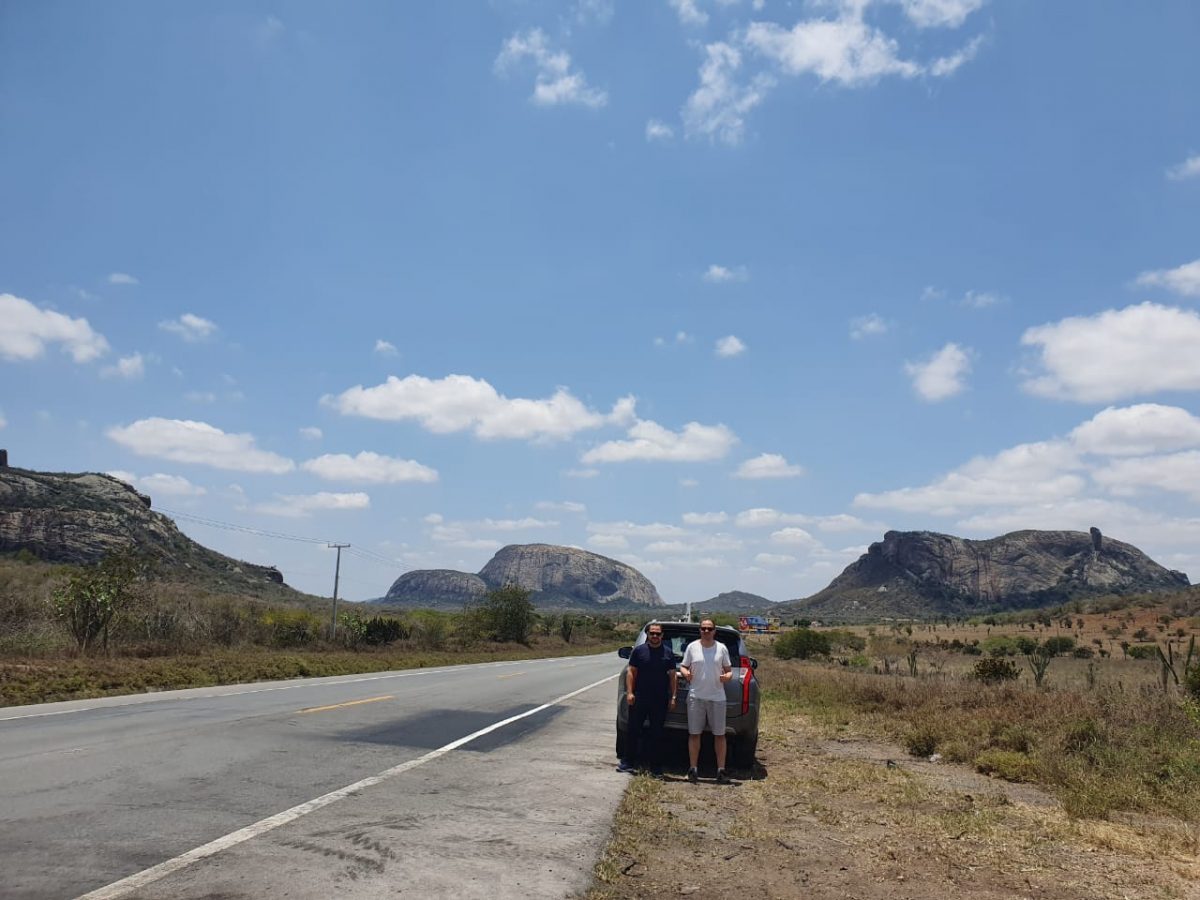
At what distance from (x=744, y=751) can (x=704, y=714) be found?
1.32 m

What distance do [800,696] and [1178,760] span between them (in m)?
12.3

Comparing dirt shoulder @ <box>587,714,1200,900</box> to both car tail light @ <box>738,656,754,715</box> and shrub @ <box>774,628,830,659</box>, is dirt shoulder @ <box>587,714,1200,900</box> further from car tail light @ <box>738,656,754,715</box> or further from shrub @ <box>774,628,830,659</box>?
shrub @ <box>774,628,830,659</box>

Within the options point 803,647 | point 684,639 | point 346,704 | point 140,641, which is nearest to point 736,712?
point 684,639

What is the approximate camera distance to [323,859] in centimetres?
589

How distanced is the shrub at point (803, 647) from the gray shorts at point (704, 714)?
4496 cm

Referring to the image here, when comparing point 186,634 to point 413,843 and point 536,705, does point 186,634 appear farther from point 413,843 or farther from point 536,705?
point 413,843

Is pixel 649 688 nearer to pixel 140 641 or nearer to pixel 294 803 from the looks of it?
pixel 294 803

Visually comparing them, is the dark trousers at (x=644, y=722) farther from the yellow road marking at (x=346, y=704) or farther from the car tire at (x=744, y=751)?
the yellow road marking at (x=346, y=704)

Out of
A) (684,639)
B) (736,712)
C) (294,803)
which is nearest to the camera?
(294,803)

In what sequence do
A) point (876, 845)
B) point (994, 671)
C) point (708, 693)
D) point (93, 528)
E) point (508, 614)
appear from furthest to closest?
1. point (93, 528)
2. point (508, 614)
3. point (994, 671)
4. point (708, 693)
5. point (876, 845)

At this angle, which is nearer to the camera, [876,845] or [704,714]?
[876,845]

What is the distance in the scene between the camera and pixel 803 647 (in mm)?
54406

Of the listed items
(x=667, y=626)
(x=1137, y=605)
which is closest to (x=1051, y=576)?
(x=1137, y=605)

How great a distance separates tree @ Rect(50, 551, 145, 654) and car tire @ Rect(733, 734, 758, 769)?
2463 cm
